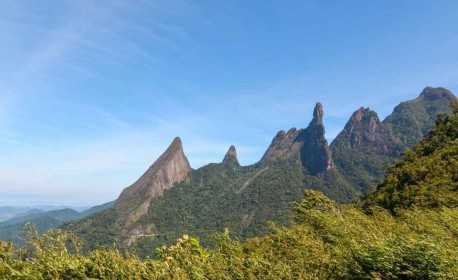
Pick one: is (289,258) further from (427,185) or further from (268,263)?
(427,185)

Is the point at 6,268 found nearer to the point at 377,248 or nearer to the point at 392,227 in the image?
the point at 377,248

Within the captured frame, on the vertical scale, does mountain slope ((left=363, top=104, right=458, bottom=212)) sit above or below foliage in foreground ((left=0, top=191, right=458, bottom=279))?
above

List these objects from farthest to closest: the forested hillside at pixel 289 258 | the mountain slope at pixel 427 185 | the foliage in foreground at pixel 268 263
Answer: the mountain slope at pixel 427 185 → the forested hillside at pixel 289 258 → the foliage in foreground at pixel 268 263

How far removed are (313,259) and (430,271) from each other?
15.9 ft

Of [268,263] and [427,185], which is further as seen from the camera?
[427,185]

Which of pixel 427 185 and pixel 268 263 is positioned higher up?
pixel 427 185

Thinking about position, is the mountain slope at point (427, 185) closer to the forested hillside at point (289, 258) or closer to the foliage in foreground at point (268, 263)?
the forested hillside at point (289, 258)

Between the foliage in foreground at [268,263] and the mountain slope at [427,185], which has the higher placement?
the mountain slope at [427,185]

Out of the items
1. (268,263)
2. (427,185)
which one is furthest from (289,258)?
(427,185)

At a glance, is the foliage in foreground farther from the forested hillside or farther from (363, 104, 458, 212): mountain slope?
(363, 104, 458, 212): mountain slope

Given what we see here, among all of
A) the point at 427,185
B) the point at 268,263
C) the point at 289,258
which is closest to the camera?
the point at 268,263

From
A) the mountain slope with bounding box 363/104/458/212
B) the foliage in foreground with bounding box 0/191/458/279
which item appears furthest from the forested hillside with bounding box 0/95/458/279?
the mountain slope with bounding box 363/104/458/212

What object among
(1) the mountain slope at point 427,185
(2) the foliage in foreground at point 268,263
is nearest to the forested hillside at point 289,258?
(2) the foliage in foreground at point 268,263

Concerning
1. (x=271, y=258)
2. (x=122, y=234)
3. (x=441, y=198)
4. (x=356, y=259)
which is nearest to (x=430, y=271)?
(x=356, y=259)
